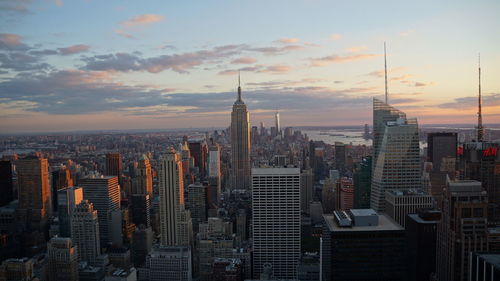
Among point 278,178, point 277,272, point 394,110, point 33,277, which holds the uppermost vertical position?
point 394,110

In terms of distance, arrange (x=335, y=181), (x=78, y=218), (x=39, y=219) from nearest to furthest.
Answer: (x=78, y=218)
(x=39, y=219)
(x=335, y=181)

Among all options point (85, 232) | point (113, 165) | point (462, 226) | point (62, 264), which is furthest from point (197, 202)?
point (462, 226)

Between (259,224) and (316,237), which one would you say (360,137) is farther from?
(259,224)

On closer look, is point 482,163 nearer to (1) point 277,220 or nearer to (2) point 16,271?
(1) point 277,220

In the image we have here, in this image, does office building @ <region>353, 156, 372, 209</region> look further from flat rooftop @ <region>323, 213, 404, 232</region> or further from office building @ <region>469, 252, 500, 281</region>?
office building @ <region>469, 252, 500, 281</region>

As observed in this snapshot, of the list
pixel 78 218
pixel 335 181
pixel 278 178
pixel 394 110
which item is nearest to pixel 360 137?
pixel 335 181

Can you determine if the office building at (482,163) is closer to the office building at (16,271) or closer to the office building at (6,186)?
the office building at (16,271)

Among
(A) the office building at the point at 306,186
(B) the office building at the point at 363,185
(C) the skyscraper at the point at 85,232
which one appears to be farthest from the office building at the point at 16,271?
(A) the office building at the point at 306,186
